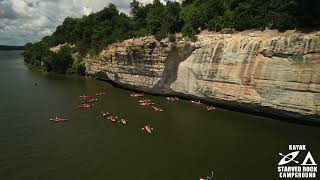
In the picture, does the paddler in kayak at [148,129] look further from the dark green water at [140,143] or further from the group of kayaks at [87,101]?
the group of kayaks at [87,101]

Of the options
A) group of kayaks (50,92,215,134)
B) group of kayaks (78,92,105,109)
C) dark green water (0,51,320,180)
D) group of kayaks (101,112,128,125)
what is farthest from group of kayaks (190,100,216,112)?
group of kayaks (78,92,105,109)

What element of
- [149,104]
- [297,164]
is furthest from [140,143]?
[149,104]

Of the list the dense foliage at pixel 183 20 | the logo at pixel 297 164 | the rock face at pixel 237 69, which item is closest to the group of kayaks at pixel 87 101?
the rock face at pixel 237 69

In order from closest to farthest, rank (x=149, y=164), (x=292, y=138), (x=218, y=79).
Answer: (x=149, y=164) → (x=292, y=138) → (x=218, y=79)

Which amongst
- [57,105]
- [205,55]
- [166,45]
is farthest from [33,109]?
[205,55]

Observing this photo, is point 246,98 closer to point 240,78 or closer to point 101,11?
point 240,78

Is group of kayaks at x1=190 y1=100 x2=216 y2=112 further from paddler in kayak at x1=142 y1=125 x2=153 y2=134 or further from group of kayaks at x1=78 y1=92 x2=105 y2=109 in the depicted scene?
group of kayaks at x1=78 y1=92 x2=105 y2=109
